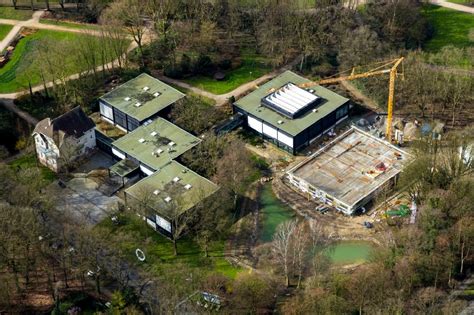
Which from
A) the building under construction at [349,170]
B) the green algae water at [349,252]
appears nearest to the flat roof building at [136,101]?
the building under construction at [349,170]

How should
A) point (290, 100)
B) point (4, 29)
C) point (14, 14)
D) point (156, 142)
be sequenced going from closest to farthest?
point (156, 142), point (290, 100), point (4, 29), point (14, 14)

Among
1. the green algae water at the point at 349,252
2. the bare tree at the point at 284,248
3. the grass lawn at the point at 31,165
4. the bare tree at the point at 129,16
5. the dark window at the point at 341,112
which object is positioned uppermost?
the bare tree at the point at 129,16

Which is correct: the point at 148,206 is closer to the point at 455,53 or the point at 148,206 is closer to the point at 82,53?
the point at 82,53

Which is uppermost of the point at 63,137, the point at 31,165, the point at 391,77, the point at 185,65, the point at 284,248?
the point at 391,77

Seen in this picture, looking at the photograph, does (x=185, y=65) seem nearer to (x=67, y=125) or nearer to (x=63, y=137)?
(x=67, y=125)

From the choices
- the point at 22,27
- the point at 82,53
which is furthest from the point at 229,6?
the point at 22,27

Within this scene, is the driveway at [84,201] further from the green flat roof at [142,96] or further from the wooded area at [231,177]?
the green flat roof at [142,96]

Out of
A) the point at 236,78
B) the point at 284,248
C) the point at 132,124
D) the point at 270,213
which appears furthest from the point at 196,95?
the point at 284,248
